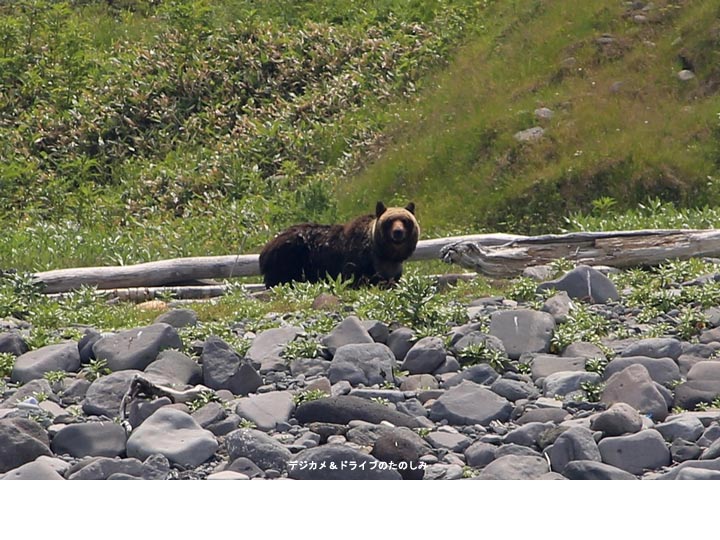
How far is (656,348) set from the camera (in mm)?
8094

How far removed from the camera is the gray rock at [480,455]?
6434 mm

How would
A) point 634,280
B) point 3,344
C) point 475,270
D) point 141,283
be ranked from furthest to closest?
point 141,283 < point 475,270 < point 634,280 < point 3,344

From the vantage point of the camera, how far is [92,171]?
21500 mm

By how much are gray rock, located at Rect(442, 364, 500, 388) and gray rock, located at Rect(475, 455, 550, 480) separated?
162 centimetres

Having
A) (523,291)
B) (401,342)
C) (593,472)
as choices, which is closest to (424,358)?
(401,342)

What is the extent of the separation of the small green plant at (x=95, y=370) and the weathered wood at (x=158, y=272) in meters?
3.59

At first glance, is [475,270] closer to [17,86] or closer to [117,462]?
[117,462]

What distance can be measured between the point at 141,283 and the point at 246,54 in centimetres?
1148

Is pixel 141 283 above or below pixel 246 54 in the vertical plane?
below

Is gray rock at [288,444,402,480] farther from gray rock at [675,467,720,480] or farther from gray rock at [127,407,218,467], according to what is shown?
gray rock at [675,467,720,480]

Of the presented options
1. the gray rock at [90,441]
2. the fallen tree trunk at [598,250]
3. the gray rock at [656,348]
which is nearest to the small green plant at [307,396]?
the gray rock at [90,441]

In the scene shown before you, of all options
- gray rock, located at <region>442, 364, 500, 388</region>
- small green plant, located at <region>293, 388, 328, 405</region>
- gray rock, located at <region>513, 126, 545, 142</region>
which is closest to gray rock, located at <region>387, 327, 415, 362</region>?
gray rock, located at <region>442, 364, 500, 388</region>

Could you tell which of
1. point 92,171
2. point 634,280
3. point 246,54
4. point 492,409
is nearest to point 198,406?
point 492,409

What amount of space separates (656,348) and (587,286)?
1819mm
